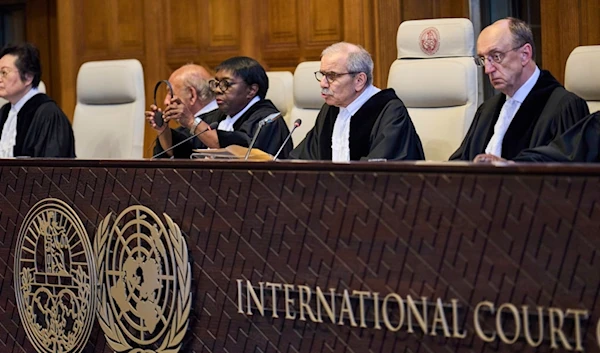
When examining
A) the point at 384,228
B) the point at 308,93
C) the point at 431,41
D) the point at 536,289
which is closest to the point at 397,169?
the point at 384,228

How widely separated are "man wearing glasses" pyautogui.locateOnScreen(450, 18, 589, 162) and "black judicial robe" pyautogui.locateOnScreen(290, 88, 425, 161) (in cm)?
42

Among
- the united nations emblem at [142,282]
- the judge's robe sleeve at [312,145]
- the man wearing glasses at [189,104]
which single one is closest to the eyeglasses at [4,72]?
the man wearing glasses at [189,104]

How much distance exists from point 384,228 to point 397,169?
146 millimetres

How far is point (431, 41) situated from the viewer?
4.41m

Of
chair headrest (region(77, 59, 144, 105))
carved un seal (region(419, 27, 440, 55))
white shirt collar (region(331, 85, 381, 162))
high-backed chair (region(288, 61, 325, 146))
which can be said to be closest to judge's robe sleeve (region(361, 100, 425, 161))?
white shirt collar (region(331, 85, 381, 162))

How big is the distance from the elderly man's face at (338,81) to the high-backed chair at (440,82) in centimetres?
45

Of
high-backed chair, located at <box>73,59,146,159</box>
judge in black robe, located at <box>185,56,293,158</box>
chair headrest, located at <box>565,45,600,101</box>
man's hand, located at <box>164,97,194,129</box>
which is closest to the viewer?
chair headrest, located at <box>565,45,600,101</box>

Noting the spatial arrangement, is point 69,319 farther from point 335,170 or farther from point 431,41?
point 431,41

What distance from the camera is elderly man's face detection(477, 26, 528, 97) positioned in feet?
11.5

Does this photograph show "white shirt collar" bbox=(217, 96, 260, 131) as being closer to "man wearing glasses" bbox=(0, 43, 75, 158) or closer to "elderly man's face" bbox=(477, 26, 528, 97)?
"man wearing glasses" bbox=(0, 43, 75, 158)

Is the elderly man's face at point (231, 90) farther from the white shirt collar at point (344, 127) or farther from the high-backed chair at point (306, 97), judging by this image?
the white shirt collar at point (344, 127)

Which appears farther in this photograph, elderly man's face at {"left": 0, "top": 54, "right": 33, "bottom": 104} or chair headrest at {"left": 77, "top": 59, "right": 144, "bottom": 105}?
chair headrest at {"left": 77, "top": 59, "right": 144, "bottom": 105}

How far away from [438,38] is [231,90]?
99 centimetres

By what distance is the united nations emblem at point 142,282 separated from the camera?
9.14 ft
